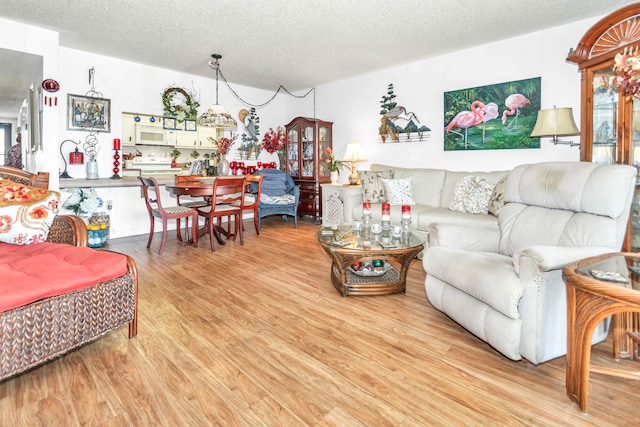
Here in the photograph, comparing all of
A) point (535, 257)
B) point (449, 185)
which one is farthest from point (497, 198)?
point (535, 257)

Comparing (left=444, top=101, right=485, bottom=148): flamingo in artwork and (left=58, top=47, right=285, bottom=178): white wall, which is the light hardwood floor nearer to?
(left=444, top=101, right=485, bottom=148): flamingo in artwork

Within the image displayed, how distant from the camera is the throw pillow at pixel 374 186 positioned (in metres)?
4.51

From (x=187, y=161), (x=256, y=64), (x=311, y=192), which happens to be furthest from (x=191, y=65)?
(x=311, y=192)

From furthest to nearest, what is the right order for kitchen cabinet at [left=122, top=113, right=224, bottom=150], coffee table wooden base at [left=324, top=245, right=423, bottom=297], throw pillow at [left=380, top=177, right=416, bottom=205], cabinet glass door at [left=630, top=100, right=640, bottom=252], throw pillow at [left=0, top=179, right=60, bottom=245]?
kitchen cabinet at [left=122, top=113, right=224, bottom=150] → throw pillow at [left=380, top=177, right=416, bottom=205] → cabinet glass door at [left=630, top=100, right=640, bottom=252] → coffee table wooden base at [left=324, top=245, right=423, bottom=297] → throw pillow at [left=0, top=179, right=60, bottom=245]

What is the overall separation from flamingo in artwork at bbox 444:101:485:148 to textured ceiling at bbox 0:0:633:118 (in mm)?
755

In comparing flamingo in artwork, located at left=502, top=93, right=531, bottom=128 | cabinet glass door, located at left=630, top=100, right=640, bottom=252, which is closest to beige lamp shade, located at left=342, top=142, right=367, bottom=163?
flamingo in artwork, located at left=502, top=93, right=531, bottom=128

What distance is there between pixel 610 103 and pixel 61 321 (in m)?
4.09

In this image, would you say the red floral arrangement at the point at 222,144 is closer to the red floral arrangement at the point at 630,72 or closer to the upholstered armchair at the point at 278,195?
the upholstered armchair at the point at 278,195

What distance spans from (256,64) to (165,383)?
14.8ft

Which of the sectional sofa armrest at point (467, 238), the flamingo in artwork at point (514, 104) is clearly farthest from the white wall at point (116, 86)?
the sectional sofa armrest at point (467, 238)

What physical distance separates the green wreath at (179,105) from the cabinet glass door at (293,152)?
1.66 meters

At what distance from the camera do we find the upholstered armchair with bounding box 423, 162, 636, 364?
168 cm

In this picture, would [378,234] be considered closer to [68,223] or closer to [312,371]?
[312,371]

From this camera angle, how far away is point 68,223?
229 centimetres
